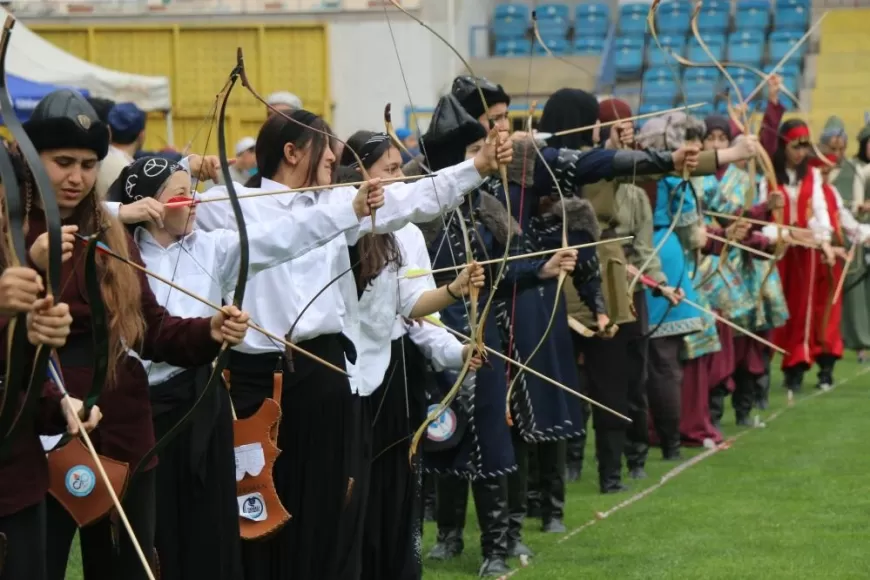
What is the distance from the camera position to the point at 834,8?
22984 mm

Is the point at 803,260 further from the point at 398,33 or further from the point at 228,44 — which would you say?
the point at 228,44

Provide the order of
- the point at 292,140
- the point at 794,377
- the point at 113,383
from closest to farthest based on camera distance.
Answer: the point at 113,383, the point at 292,140, the point at 794,377

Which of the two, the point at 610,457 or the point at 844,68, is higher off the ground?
the point at 844,68

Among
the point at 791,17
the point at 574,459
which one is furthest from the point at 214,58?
the point at 574,459

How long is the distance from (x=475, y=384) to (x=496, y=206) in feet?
2.20

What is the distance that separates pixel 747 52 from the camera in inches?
852

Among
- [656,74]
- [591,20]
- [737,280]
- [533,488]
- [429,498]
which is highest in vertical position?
[591,20]

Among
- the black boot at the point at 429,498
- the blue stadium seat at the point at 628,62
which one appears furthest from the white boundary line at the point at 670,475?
the blue stadium seat at the point at 628,62

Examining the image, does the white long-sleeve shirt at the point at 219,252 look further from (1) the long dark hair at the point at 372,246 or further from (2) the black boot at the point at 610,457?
(2) the black boot at the point at 610,457

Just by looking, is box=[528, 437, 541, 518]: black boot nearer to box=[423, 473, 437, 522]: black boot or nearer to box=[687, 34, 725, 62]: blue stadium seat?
box=[423, 473, 437, 522]: black boot

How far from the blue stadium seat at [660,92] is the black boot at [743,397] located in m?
7.38

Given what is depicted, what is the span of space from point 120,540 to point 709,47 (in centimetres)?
1859

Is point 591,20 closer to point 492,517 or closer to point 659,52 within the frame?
point 659,52

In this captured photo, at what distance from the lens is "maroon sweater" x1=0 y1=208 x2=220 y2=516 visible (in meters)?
3.55
